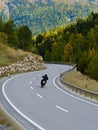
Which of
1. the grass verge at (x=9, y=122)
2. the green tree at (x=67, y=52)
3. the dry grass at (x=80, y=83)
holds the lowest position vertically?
the green tree at (x=67, y=52)

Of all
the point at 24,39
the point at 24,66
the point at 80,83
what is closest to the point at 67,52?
the point at 24,39

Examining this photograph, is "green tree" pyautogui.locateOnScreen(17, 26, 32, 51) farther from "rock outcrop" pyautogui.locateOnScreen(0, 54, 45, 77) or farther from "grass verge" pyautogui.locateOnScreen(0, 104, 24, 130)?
"grass verge" pyautogui.locateOnScreen(0, 104, 24, 130)

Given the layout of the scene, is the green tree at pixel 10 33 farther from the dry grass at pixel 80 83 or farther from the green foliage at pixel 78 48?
the dry grass at pixel 80 83

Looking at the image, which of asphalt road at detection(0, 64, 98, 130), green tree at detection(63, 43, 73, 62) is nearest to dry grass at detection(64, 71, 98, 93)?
asphalt road at detection(0, 64, 98, 130)

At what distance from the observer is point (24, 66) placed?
Result: 211 ft

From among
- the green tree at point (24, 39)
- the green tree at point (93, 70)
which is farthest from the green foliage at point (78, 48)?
the green tree at point (24, 39)

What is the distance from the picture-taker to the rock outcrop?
53941mm

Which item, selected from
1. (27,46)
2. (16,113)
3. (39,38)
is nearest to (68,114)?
(16,113)

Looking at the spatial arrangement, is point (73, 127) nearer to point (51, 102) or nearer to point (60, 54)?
point (51, 102)

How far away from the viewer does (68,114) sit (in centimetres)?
1961

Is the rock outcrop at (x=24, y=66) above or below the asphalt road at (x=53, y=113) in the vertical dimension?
below

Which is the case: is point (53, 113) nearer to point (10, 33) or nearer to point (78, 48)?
point (10, 33)

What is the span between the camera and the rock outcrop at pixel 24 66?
53941 millimetres

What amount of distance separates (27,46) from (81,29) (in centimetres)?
4978
